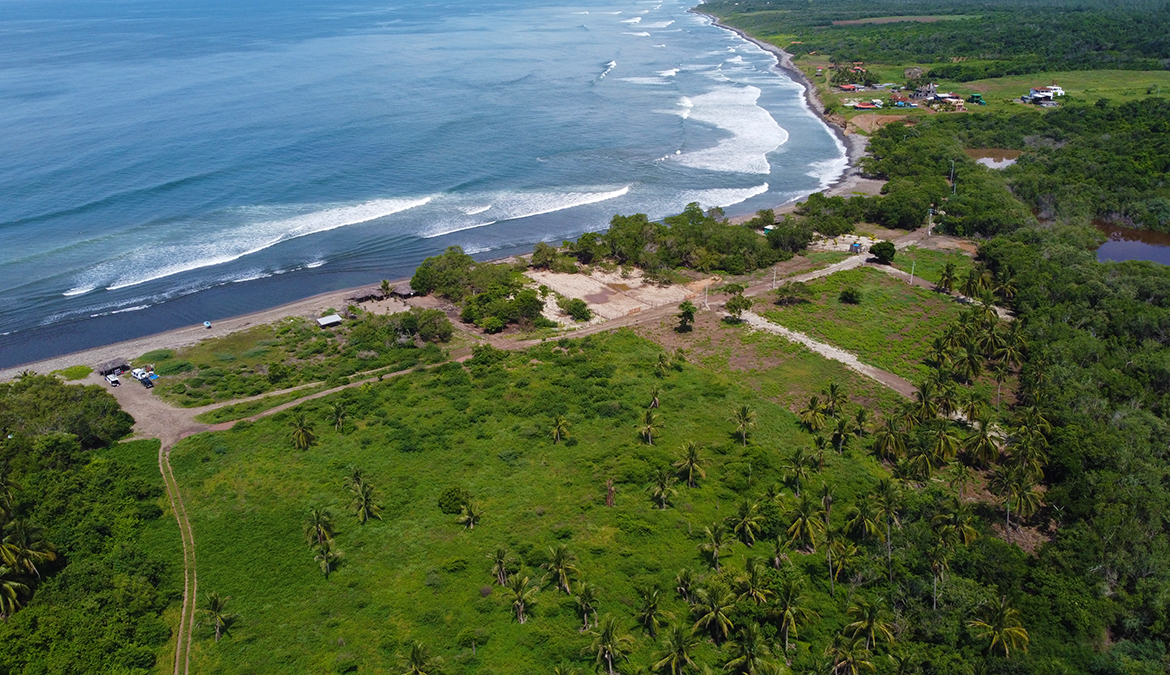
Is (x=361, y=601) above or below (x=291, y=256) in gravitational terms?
below

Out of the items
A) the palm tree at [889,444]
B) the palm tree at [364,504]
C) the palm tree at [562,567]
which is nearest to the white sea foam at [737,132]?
the palm tree at [889,444]

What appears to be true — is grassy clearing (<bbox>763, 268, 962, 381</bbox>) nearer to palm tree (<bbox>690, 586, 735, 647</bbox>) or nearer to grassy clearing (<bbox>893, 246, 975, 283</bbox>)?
grassy clearing (<bbox>893, 246, 975, 283</bbox>)

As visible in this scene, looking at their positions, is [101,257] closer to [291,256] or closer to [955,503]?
[291,256]

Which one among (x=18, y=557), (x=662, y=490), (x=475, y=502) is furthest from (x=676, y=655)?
→ (x=18, y=557)

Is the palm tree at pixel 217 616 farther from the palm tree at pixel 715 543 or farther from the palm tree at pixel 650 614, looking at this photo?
the palm tree at pixel 715 543

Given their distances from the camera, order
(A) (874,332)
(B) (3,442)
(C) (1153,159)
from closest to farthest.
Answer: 1. (B) (3,442)
2. (A) (874,332)
3. (C) (1153,159)

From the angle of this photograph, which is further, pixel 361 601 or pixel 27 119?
pixel 27 119

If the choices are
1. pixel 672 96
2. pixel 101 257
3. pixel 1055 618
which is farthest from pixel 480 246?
pixel 672 96
